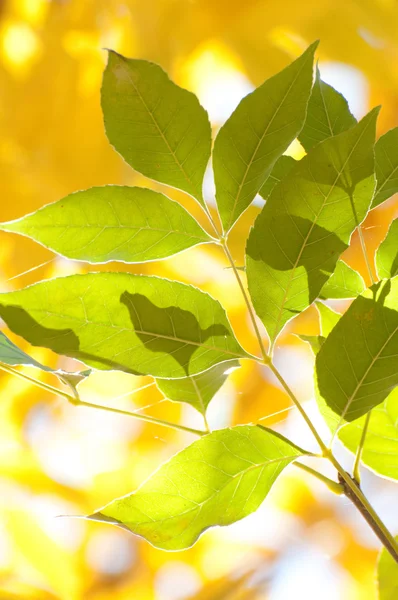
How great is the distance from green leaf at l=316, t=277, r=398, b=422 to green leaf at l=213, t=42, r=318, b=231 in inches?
3.0

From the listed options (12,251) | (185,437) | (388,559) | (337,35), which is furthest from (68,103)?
(388,559)

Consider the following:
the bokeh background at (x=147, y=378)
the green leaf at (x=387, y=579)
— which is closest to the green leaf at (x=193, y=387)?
the green leaf at (x=387, y=579)

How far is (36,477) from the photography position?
934 mm

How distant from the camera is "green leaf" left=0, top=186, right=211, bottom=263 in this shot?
0.27 m

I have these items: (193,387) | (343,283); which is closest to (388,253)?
(343,283)

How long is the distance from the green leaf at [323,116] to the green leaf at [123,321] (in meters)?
0.13

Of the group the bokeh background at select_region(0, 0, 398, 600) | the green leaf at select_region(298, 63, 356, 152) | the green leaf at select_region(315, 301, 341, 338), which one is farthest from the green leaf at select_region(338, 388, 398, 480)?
the bokeh background at select_region(0, 0, 398, 600)

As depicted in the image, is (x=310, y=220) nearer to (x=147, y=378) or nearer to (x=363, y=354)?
(x=363, y=354)

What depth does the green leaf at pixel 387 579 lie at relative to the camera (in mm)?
371

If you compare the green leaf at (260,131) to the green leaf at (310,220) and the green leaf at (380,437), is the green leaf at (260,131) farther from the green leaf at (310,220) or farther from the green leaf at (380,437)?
the green leaf at (380,437)

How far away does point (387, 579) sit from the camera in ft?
1.23

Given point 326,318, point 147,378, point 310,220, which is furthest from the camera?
point 147,378

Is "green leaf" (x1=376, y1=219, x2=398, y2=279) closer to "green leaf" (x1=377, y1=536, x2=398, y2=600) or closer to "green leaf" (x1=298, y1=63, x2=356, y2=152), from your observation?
"green leaf" (x1=298, y1=63, x2=356, y2=152)

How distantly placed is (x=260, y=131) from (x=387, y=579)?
11.8 inches
